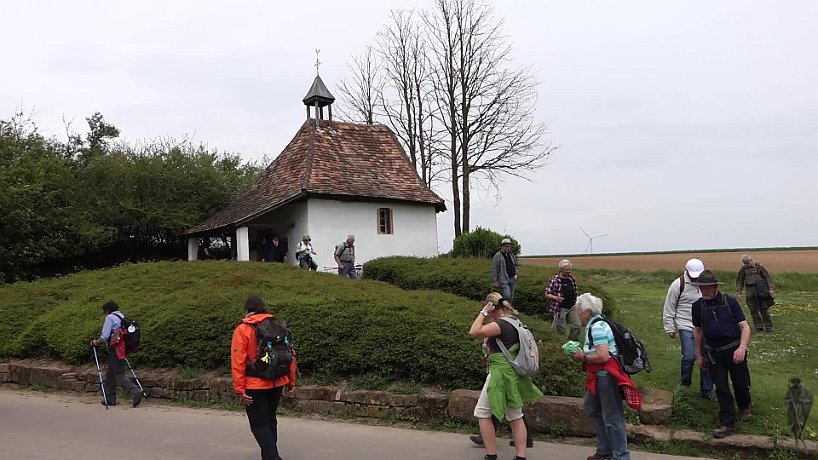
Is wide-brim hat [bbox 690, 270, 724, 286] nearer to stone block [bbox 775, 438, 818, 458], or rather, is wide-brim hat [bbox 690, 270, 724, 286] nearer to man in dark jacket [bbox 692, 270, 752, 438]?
man in dark jacket [bbox 692, 270, 752, 438]

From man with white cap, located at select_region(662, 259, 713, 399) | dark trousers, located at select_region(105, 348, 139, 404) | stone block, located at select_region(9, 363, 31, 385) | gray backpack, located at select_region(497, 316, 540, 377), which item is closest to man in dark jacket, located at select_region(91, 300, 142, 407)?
dark trousers, located at select_region(105, 348, 139, 404)

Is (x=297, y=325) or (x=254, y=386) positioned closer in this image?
(x=254, y=386)

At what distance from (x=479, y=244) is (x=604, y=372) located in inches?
694

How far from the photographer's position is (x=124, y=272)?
16.3 meters

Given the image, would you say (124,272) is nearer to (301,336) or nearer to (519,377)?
(301,336)

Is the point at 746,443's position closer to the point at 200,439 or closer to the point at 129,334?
the point at 200,439

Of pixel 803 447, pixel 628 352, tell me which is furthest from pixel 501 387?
pixel 803 447

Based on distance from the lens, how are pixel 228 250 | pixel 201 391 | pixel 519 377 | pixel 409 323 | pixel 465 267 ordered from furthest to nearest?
pixel 228 250 → pixel 465 267 → pixel 201 391 → pixel 409 323 → pixel 519 377

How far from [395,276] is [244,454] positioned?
11.8 m

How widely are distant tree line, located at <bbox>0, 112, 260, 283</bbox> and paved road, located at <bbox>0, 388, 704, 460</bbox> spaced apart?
14.7 m

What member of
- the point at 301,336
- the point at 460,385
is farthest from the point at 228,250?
the point at 460,385

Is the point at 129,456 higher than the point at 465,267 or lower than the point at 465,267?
lower

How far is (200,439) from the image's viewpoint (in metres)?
6.98

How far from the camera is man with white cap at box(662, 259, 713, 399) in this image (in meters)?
7.69
